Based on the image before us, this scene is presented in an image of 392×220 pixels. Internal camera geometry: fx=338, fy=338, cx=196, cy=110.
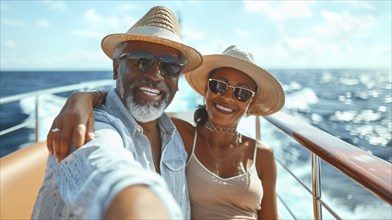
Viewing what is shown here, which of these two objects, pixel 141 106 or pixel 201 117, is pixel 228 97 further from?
pixel 141 106

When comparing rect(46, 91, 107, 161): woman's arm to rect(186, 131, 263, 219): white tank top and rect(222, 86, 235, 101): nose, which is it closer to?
rect(186, 131, 263, 219): white tank top

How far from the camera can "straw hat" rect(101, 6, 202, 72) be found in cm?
118

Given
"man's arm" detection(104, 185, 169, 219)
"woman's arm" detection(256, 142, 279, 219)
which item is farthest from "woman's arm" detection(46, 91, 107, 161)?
"woman's arm" detection(256, 142, 279, 219)

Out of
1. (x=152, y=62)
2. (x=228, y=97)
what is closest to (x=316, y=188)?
(x=228, y=97)

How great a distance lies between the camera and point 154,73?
1193mm

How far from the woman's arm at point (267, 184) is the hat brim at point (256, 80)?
0.34 metres

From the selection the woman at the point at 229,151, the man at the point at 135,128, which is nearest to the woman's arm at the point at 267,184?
the woman at the point at 229,151

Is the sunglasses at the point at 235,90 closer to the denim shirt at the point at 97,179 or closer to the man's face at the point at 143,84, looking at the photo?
the man's face at the point at 143,84

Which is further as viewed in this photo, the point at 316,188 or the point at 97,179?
the point at 316,188

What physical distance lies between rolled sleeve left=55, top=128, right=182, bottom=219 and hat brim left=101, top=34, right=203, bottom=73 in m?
0.58

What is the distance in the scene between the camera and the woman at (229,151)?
1.35 metres

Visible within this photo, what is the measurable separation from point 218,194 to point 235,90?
480 mm

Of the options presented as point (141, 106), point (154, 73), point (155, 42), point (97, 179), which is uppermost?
point (155, 42)

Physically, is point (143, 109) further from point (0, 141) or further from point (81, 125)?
point (0, 141)
